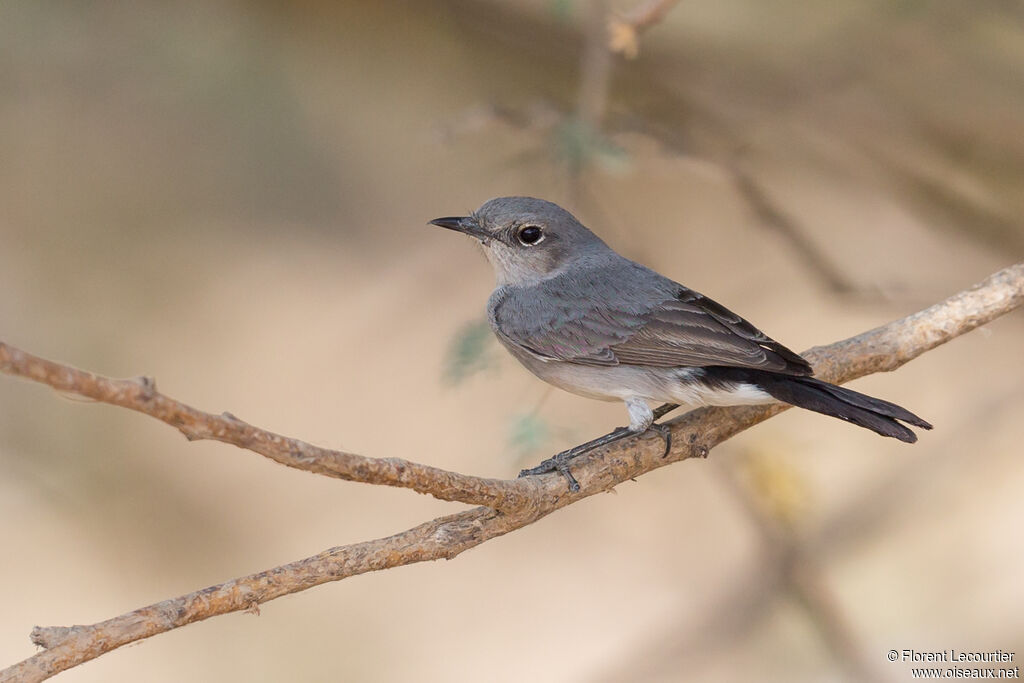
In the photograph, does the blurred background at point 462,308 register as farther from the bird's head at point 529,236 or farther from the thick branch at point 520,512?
the thick branch at point 520,512

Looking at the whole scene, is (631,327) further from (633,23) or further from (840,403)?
(633,23)

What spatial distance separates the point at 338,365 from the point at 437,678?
1873 mm

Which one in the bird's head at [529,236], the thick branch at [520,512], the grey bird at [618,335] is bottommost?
the thick branch at [520,512]

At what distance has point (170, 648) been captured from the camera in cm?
495

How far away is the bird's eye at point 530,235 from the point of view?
3.90 m

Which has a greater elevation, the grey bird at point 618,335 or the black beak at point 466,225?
the black beak at point 466,225

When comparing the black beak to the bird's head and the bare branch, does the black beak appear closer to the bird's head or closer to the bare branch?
the bird's head

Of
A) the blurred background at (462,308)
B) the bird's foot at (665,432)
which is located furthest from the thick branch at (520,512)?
the blurred background at (462,308)

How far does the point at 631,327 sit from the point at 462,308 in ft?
7.89

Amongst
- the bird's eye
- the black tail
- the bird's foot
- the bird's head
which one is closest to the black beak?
the bird's head

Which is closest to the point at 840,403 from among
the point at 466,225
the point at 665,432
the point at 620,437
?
the point at 665,432

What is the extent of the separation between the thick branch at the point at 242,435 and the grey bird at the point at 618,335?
2.25 ft

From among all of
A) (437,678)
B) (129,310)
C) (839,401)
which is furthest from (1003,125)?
(129,310)

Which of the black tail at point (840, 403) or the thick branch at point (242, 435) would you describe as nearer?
the thick branch at point (242, 435)
